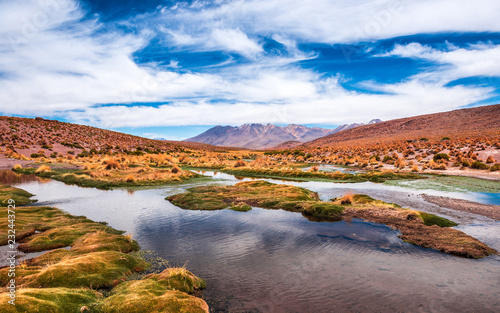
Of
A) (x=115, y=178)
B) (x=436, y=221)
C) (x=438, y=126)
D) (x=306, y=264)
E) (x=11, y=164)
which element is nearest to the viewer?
(x=306, y=264)

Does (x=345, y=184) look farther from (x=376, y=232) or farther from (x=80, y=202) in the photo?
(x=80, y=202)

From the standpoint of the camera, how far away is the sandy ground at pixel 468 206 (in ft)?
48.2

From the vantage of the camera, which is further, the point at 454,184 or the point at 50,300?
the point at 454,184

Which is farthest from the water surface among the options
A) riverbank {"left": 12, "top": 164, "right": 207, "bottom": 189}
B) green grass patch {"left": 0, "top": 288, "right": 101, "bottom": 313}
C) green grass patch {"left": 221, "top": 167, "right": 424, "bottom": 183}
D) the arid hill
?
the arid hill

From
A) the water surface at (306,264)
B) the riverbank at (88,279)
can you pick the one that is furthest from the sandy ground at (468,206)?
the riverbank at (88,279)

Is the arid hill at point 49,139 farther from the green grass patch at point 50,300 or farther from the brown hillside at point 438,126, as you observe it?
the brown hillside at point 438,126

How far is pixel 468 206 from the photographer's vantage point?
16.2m

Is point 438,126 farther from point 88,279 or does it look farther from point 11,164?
point 11,164

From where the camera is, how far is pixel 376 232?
12.3m

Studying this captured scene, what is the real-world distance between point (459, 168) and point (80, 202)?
40909mm

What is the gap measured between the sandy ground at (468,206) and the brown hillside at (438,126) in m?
64.9

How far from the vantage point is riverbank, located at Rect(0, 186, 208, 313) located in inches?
228

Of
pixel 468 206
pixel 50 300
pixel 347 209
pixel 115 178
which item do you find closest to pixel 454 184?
pixel 468 206

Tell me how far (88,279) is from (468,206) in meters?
20.3
